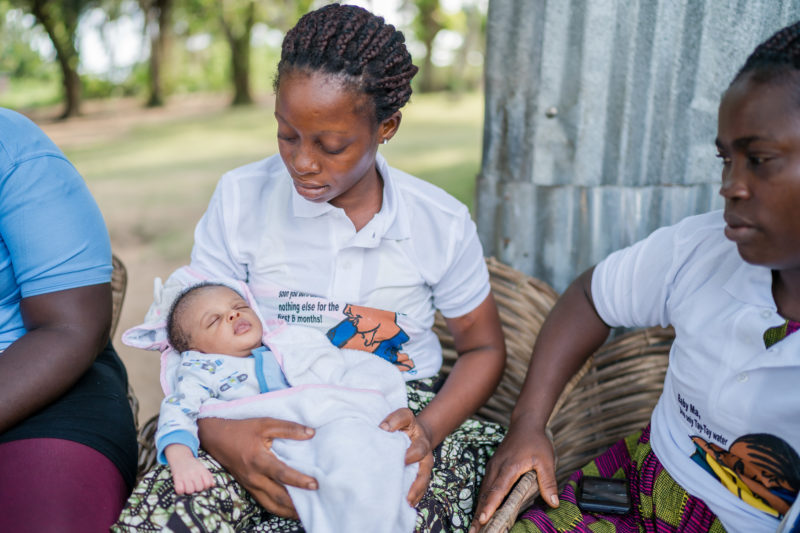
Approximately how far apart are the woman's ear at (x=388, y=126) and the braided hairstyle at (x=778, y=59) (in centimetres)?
82

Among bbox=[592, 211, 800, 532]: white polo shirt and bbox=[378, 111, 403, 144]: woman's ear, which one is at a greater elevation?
bbox=[378, 111, 403, 144]: woman's ear

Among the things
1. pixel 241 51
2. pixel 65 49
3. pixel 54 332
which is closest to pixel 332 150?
pixel 54 332

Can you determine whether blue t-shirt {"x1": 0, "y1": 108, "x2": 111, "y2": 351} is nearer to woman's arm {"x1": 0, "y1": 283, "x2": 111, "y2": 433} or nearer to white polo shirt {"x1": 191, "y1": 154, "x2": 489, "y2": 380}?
woman's arm {"x1": 0, "y1": 283, "x2": 111, "y2": 433}

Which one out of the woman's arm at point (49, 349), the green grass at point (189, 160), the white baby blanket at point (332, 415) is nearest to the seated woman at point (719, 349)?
the white baby blanket at point (332, 415)

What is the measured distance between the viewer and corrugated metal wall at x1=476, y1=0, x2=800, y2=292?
2.37m

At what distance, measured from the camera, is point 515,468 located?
176cm

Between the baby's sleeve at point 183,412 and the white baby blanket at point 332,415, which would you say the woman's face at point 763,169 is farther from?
the baby's sleeve at point 183,412

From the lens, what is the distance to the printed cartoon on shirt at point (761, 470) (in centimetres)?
147

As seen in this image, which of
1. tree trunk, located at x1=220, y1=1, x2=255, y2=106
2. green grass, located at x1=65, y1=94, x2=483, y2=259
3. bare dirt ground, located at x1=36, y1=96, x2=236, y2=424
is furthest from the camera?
tree trunk, located at x1=220, y1=1, x2=255, y2=106

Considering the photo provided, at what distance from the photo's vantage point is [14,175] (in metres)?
1.73

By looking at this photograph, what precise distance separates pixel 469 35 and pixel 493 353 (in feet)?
53.8

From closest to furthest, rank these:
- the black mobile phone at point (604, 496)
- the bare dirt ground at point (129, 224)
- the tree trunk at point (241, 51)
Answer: the black mobile phone at point (604, 496), the bare dirt ground at point (129, 224), the tree trunk at point (241, 51)

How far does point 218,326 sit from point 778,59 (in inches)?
55.8

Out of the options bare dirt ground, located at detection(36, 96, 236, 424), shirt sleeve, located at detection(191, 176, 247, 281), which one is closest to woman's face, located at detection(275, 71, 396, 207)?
shirt sleeve, located at detection(191, 176, 247, 281)
